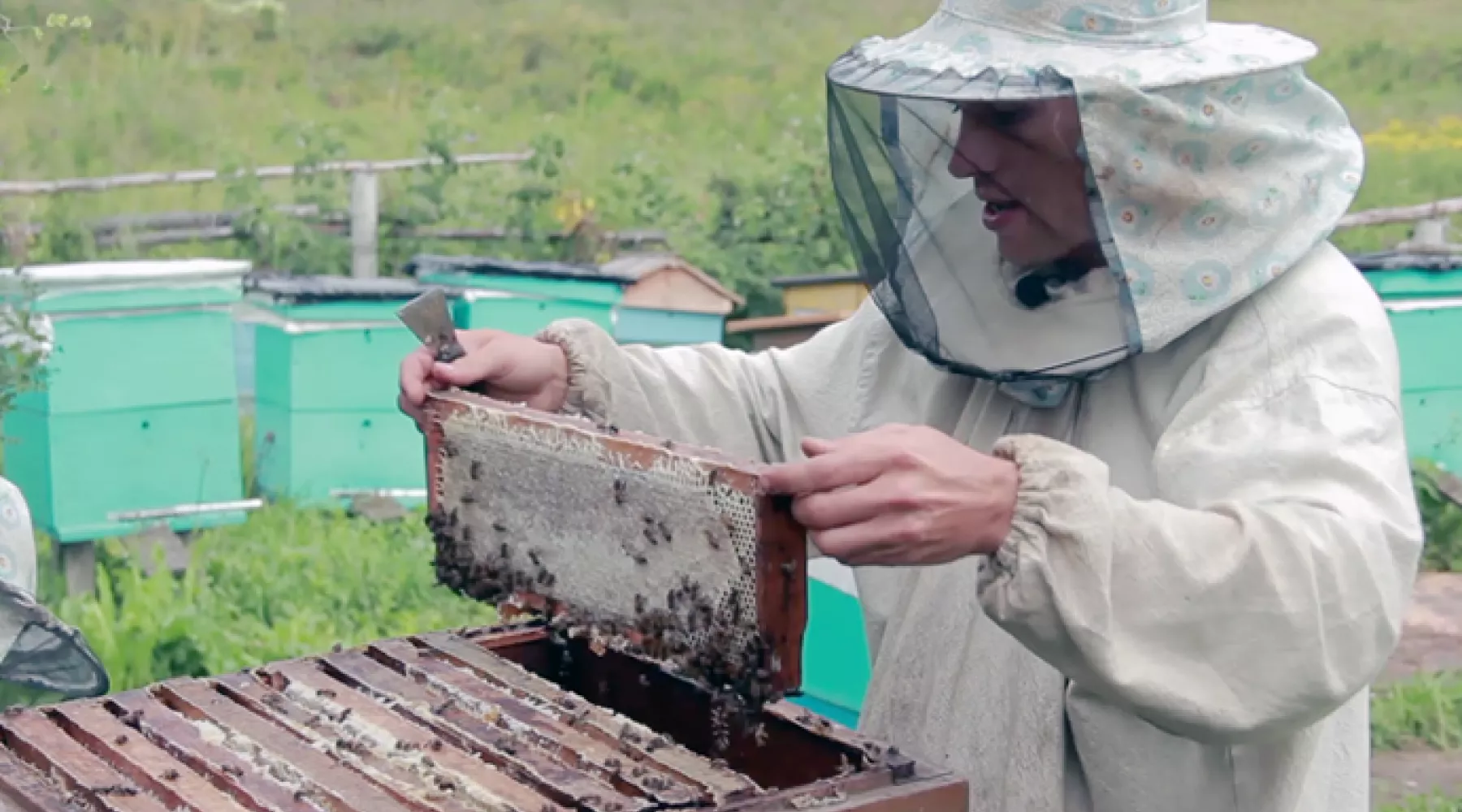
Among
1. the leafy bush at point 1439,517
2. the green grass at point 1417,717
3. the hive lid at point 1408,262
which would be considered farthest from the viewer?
the leafy bush at point 1439,517

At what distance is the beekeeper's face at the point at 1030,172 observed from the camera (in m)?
2.07

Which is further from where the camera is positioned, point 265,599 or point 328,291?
point 328,291

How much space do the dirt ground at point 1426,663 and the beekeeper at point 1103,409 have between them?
3.07 m

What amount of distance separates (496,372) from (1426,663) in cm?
452

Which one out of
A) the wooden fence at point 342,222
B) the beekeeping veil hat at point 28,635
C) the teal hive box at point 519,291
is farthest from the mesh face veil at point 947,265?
the wooden fence at point 342,222

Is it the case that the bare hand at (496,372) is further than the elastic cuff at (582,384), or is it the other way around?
the elastic cuff at (582,384)


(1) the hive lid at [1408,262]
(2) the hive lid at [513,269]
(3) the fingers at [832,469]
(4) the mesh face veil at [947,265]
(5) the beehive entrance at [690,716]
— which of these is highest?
(4) the mesh face veil at [947,265]

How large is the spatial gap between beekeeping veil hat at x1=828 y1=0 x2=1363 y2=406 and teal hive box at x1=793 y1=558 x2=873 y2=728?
169 cm

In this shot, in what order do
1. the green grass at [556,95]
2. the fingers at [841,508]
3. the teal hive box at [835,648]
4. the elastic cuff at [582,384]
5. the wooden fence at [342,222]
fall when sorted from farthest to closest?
the green grass at [556,95]
the wooden fence at [342,222]
the teal hive box at [835,648]
the elastic cuff at [582,384]
the fingers at [841,508]

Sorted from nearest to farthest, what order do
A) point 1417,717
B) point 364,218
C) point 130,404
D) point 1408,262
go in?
point 1417,717, point 130,404, point 1408,262, point 364,218

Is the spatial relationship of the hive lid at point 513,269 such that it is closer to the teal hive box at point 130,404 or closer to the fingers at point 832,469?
the teal hive box at point 130,404

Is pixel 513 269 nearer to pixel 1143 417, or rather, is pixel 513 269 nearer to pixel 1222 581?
pixel 1143 417

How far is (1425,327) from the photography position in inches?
269

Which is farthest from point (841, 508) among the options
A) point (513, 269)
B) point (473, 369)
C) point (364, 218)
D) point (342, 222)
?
point (342, 222)
